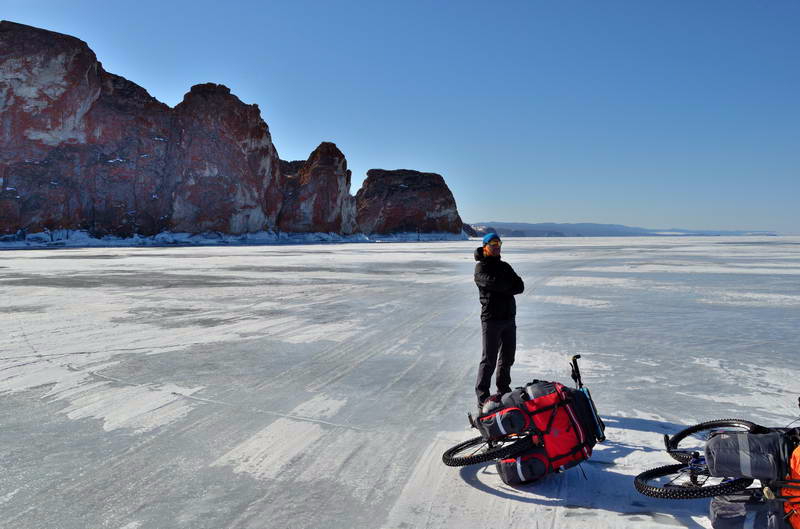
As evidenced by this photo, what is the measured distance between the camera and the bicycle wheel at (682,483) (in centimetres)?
272

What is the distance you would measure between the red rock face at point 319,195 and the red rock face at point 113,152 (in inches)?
219

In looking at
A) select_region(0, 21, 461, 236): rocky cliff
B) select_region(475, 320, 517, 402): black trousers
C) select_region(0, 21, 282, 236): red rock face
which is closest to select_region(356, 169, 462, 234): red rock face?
select_region(0, 21, 461, 236): rocky cliff

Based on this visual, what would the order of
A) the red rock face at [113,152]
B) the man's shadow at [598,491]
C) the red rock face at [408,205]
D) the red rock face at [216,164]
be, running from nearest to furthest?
the man's shadow at [598,491] → the red rock face at [113,152] → the red rock face at [216,164] → the red rock face at [408,205]

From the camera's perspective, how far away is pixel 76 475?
346 cm

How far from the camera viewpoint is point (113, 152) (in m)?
64.2

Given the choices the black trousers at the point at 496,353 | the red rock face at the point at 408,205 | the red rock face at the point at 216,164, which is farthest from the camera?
the red rock face at the point at 408,205

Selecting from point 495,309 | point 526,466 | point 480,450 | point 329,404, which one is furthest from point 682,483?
point 329,404

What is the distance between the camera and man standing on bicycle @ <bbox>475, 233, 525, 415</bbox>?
4.52 metres

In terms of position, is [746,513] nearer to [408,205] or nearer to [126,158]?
[126,158]

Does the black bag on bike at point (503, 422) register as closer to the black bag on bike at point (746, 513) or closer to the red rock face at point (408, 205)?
the black bag on bike at point (746, 513)

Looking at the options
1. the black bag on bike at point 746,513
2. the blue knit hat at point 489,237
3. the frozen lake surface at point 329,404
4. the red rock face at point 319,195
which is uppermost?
the red rock face at point 319,195

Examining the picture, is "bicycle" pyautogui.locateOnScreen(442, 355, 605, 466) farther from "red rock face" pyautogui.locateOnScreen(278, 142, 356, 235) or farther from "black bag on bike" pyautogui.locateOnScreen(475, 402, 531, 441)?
"red rock face" pyautogui.locateOnScreen(278, 142, 356, 235)

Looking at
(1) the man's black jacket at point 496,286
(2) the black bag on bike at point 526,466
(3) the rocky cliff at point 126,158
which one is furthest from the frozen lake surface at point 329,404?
(3) the rocky cliff at point 126,158

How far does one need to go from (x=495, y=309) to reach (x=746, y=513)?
2410 millimetres
